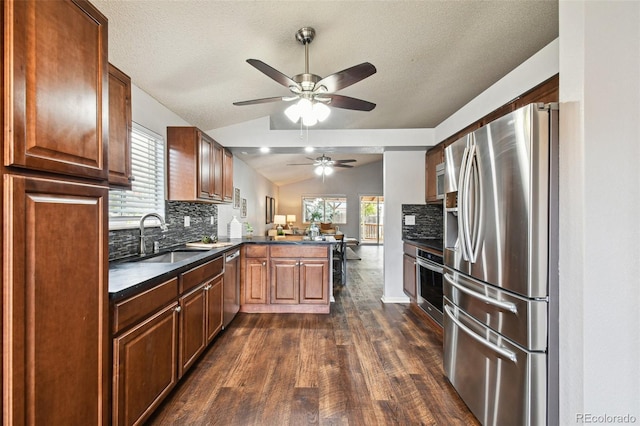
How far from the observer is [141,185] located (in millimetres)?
2498

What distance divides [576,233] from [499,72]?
1.78 meters

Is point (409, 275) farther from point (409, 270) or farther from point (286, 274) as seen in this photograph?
point (286, 274)

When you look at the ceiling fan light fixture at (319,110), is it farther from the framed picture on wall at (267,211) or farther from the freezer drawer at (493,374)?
the framed picture on wall at (267,211)

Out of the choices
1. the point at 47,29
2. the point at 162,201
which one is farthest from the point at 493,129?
the point at 162,201

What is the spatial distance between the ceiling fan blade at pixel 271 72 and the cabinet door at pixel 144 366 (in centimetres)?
153

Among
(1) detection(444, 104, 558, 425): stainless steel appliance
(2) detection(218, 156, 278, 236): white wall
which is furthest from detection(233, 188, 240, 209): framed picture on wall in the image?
(1) detection(444, 104, 558, 425): stainless steel appliance

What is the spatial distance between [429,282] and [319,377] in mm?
1560

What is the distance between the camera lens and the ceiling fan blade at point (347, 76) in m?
1.69

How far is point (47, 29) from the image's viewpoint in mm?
927

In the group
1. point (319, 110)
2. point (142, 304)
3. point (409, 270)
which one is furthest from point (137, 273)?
point (409, 270)

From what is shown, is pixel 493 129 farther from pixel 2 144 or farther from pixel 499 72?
pixel 2 144

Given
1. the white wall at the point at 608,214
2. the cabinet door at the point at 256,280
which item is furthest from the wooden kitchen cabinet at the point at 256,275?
the white wall at the point at 608,214

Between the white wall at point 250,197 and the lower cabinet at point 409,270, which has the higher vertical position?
the white wall at point 250,197

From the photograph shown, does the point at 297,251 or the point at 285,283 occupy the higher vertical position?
the point at 297,251
